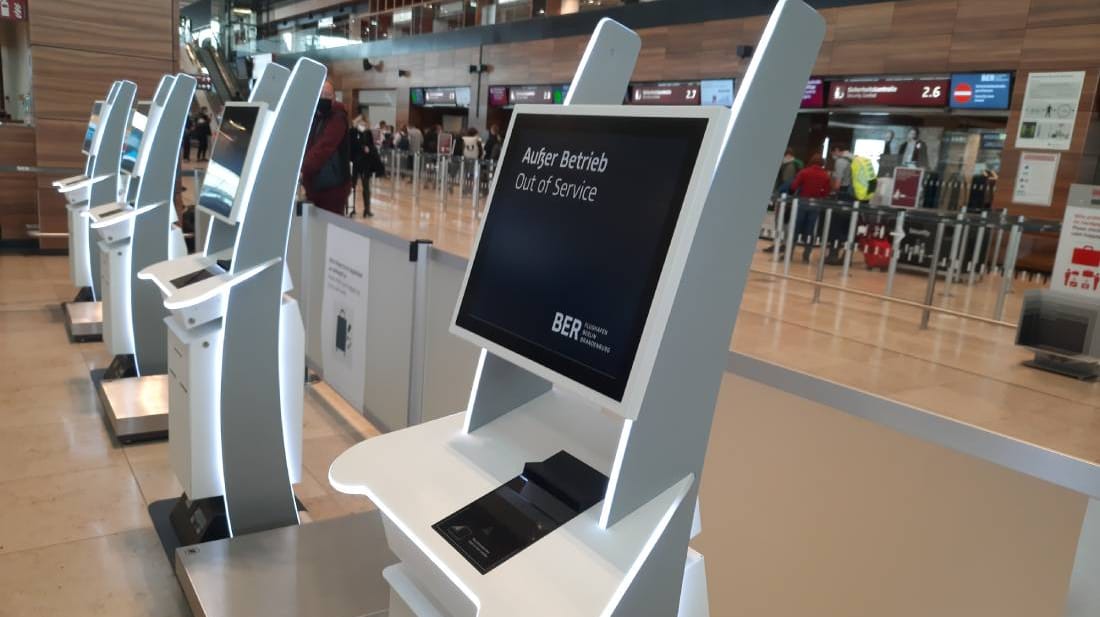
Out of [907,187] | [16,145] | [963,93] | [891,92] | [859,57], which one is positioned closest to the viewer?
[16,145]

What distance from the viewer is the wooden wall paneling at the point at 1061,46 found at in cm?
919

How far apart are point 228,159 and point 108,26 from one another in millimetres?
6356

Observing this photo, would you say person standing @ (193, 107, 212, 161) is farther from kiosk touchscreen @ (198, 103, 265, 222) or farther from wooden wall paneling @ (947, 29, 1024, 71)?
kiosk touchscreen @ (198, 103, 265, 222)

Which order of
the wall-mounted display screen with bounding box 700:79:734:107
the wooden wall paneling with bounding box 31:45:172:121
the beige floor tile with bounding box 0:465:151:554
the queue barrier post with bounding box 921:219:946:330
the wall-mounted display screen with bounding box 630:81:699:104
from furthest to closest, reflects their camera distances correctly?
the wall-mounted display screen with bounding box 630:81:699:104
the wall-mounted display screen with bounding box 700:79:734:107
the wooden wall paneling with bounding box 31:45:172:121
the queue barrier post with bounding box 921:219:946:330
the beige floor tile with bounding box 0:465:151:554

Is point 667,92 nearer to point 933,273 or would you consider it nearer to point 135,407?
point 933,273

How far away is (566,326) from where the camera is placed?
125cm

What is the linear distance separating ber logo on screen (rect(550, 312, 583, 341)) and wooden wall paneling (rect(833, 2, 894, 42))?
11.8 meters

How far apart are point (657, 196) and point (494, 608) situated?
620 millimetres

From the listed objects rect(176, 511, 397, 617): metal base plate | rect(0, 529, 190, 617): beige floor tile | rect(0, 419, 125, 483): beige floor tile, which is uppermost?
rect(176, 511, 397, 617): metal base plate

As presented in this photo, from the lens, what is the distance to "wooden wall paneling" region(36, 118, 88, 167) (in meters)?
7.80

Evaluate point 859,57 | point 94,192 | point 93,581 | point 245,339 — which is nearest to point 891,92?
point 859,57

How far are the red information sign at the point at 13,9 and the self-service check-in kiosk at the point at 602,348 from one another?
831 centimetres

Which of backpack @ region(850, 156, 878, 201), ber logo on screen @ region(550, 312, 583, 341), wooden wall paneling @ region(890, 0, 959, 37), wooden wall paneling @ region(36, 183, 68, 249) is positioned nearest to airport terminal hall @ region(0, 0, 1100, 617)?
ber logo on screen @ region(550, 312, 583, 341)

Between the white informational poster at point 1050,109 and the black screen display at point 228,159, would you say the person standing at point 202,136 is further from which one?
the black screen display at point 228,159
